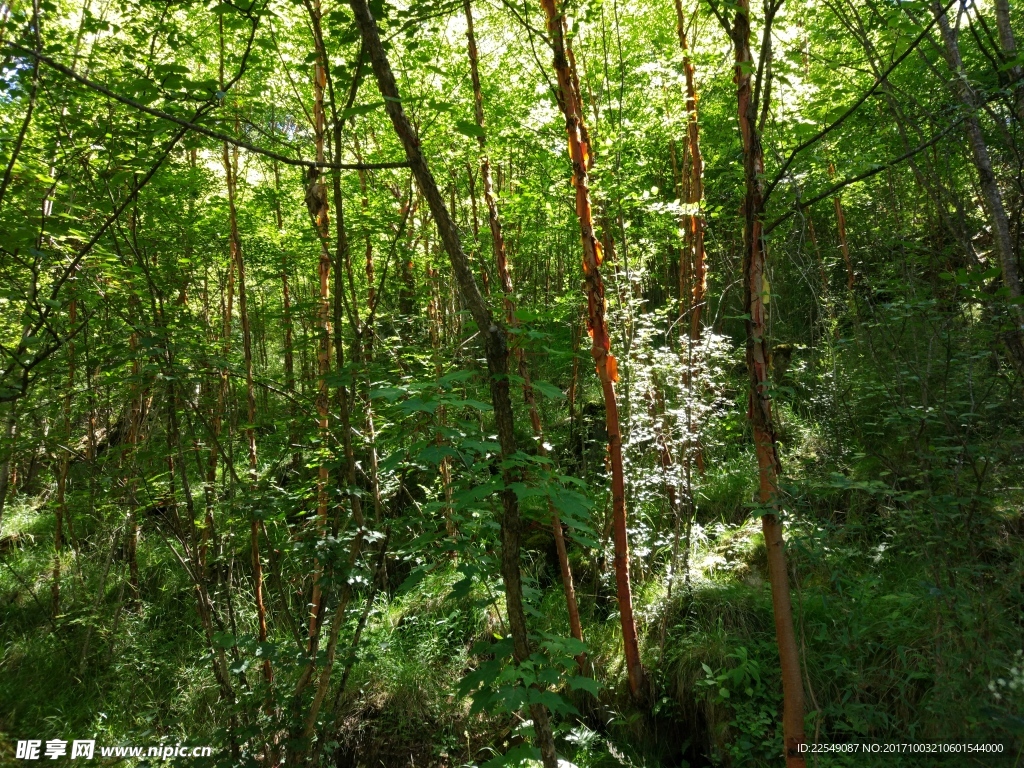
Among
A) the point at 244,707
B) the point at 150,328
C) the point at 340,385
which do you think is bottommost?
the point at 244,707

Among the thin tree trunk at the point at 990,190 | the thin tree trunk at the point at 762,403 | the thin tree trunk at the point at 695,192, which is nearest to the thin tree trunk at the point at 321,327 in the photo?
the thin tree trunk at the point at 762,403

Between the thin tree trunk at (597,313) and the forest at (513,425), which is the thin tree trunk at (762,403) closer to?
the forest at (513,425)

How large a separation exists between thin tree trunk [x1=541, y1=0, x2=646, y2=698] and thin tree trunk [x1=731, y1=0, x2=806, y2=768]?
1299 millimetres

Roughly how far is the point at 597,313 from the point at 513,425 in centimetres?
202

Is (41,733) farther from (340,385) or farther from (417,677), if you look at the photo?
(340,385)

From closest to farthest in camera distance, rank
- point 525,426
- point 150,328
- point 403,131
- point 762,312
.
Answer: point 403,131
point 762,312
point 150,328
point 525,426

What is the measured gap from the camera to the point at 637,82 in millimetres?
5914

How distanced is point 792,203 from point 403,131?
1.57 meters

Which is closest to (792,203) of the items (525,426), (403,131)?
(403,131)

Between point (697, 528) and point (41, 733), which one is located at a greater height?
point (697, 528)

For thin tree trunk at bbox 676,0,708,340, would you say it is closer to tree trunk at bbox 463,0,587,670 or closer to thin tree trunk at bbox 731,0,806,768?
tree trunk at bbox 463,0,587,670

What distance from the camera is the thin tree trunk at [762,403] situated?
6.73 ft

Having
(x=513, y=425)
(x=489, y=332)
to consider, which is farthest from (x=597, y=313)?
(x=489, y=332)

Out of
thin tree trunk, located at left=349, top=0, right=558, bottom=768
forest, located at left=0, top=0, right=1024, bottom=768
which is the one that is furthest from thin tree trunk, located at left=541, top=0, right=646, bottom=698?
thin tree trunk, located at left=349, top=0, right=558, bottom=768
